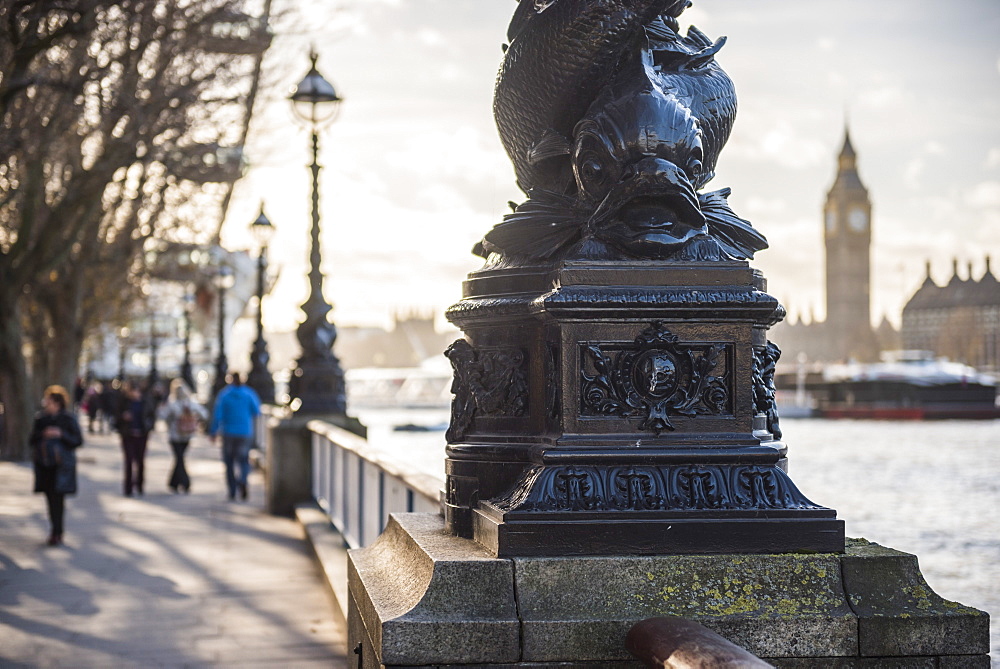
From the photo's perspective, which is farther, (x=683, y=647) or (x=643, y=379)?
(x=643, y=379)

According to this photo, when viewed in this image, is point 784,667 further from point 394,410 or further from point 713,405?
point 394,410

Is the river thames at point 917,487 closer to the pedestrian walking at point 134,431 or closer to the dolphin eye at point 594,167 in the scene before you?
the dolphin eye at point 594,167

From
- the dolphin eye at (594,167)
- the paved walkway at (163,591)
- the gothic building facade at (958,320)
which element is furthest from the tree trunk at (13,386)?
the gothic building facade at (958,320)

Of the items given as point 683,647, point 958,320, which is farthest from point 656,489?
point 958,320

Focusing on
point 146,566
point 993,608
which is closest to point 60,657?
point 146,566

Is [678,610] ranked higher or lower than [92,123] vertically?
lower

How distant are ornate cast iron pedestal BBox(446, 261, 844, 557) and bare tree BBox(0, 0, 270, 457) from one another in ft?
38.9

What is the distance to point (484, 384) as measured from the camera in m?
4.01

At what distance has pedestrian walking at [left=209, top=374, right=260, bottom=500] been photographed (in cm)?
1767

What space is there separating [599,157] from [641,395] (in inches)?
31.2

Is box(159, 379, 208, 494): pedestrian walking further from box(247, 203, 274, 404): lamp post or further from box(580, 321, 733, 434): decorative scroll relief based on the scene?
box(580, 321, 733, 434): decorative scroll relief

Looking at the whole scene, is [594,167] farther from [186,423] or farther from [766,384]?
[186,423]

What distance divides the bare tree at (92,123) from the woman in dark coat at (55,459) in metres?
3.80

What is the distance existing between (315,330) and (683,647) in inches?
577
